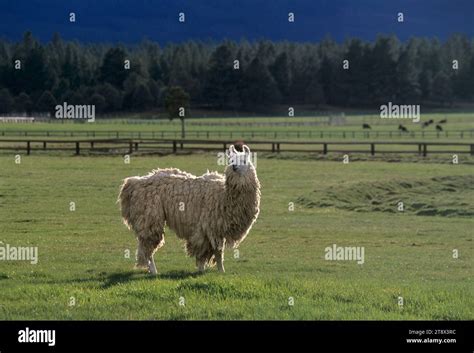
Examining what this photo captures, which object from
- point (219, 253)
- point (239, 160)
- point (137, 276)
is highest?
point (239, 160)

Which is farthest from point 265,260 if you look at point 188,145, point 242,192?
point 188,145

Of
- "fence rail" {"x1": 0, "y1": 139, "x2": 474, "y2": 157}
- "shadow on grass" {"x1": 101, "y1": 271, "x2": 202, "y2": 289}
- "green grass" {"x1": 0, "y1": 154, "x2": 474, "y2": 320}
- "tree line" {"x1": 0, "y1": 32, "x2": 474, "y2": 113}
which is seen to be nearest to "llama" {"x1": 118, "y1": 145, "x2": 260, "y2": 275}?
"shadow on grass" {"x1": 101, "y1": 271, "x2": 202, "y2": 289}

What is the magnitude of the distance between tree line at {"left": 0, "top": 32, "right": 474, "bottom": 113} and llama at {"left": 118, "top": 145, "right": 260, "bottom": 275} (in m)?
110

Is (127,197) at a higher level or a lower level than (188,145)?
higher

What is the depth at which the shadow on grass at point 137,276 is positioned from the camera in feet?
42.2

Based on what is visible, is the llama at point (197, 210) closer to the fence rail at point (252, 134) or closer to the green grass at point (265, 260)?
the green grass at point (265, 260)

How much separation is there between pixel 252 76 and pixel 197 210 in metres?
128

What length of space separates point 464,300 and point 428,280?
4197 mm

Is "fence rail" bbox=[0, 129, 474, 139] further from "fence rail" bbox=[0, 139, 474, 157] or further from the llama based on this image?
the llama

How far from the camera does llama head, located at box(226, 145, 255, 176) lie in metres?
13.9

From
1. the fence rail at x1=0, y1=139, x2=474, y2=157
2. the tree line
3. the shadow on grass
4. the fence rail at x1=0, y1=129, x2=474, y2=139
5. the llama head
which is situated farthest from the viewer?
the tree line

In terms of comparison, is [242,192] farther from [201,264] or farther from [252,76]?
[252,76]

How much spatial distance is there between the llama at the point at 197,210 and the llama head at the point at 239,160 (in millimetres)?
17

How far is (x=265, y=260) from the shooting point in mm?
17594
